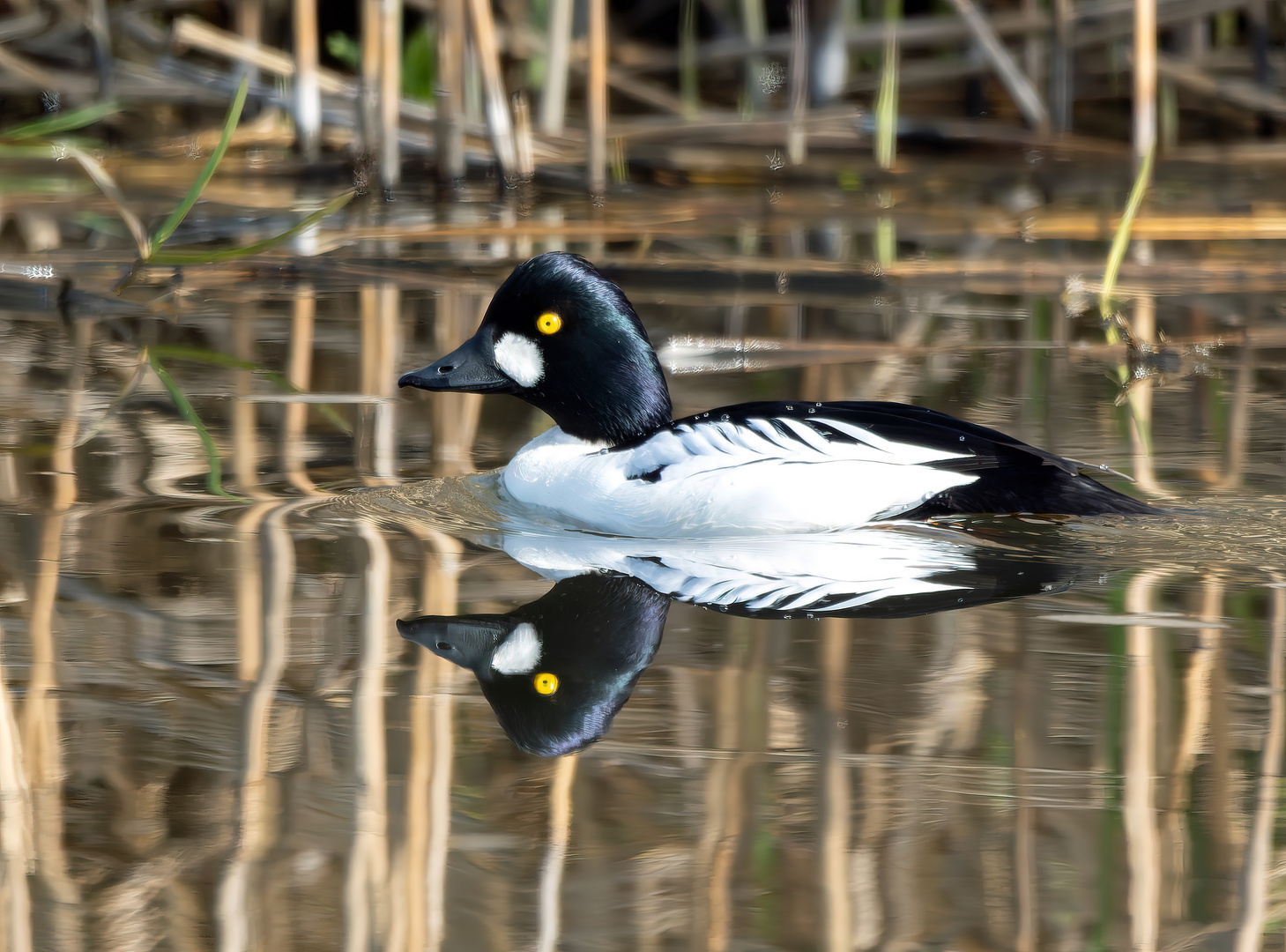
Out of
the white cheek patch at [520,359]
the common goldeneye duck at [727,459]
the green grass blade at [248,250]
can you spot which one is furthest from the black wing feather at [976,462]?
the green grass blade at [248,250]

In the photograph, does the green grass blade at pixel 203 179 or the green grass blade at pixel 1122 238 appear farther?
the green grass blade at pixel 1122 238

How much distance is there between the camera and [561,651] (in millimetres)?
3184

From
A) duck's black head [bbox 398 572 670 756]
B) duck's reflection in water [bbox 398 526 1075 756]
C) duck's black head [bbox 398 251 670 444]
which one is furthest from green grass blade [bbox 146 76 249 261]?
duck's black head [bbox 398 572 670 756]

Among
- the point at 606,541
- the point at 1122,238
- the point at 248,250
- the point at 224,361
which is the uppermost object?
the point at 1122,238

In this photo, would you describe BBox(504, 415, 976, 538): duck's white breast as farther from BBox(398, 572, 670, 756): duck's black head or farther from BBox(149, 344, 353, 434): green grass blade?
BBox(149, 344, 353, 434): green grass blade

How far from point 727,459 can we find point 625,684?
0.98 metres

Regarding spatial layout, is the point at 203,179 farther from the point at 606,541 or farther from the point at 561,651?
the point at 561,651

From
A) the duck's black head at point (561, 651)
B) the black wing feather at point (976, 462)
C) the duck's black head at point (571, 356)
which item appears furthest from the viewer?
the duck's black head at point (571, 356)

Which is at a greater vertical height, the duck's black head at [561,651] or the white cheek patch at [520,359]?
the white cheek patch at [520,359]

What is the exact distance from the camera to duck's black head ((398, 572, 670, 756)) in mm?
2836

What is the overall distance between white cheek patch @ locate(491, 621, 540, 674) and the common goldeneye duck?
731 mm

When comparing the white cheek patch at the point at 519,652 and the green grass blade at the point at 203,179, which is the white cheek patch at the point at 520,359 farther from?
the green grass blade at the point at 203,179

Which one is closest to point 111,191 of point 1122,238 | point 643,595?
point 643,595

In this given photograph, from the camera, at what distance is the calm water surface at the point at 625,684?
2.26m
